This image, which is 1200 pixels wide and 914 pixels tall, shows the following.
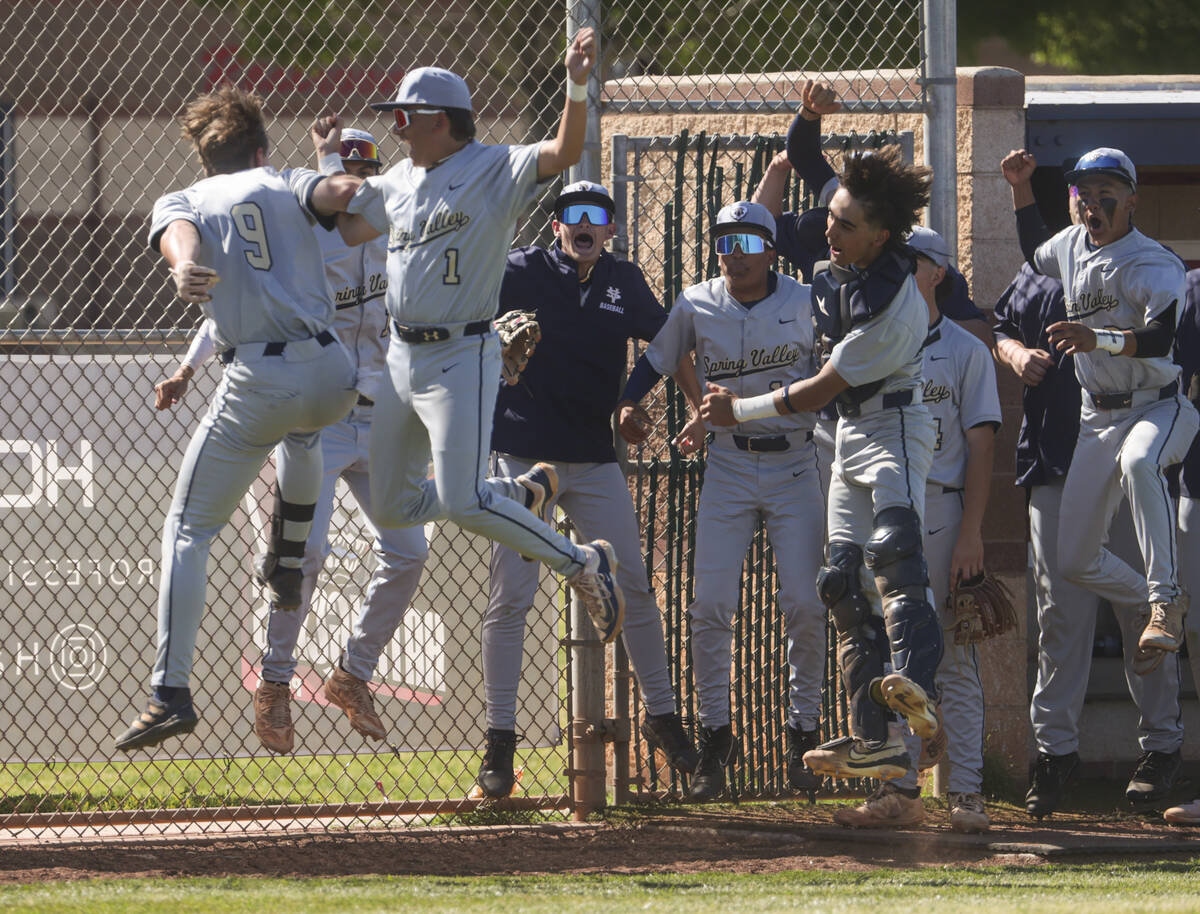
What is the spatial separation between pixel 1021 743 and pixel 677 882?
2582mm

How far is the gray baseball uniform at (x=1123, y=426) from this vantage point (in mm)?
6656

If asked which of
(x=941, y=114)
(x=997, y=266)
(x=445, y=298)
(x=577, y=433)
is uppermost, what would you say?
(x=941, y=114)

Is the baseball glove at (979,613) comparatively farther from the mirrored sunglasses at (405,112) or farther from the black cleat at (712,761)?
the mirrored sunglasses at (405,112)

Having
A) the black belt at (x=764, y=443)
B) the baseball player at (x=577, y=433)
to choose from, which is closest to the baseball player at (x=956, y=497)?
the black belt at (x=764, y=443)

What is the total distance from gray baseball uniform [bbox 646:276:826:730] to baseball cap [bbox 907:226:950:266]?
50 centimetres

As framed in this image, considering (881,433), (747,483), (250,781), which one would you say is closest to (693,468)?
(747,483)

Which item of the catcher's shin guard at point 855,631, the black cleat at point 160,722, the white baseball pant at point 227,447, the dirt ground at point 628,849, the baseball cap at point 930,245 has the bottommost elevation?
the dirt ground at point 628,849

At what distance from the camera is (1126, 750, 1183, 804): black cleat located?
6938 mm

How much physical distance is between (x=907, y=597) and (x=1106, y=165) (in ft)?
6.99

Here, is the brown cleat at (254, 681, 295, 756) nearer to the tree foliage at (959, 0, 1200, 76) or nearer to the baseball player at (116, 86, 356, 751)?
the baseball player at (116, 86, 356, 751)

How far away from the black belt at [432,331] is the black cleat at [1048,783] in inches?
127

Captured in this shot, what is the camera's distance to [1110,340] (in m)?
6.49

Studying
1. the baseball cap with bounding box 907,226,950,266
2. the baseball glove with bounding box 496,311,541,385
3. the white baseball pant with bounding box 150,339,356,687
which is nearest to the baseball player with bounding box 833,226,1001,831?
the baseball cap with bounding box 907,226,950,266

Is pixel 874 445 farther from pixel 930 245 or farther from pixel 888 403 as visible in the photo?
pixel 930 245
